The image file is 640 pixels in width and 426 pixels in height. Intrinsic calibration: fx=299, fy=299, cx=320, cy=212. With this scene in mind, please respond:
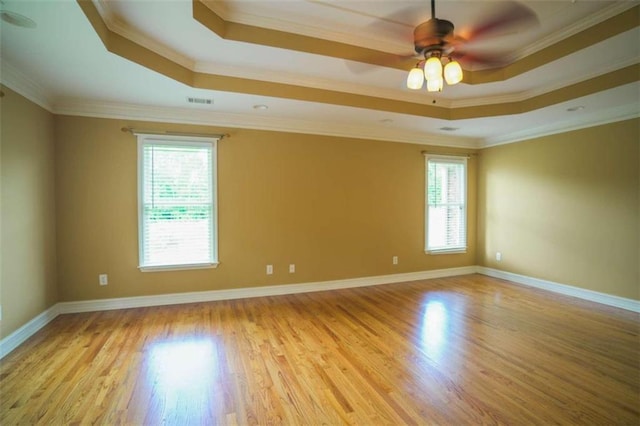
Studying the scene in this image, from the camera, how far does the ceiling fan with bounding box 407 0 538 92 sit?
2153mm

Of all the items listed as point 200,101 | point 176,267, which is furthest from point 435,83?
point 176,267

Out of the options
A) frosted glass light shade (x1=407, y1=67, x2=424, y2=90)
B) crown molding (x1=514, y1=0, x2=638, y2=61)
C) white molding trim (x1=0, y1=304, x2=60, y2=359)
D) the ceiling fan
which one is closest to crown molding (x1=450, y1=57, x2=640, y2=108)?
crown molding (x1=514, y1=0, x2=638, y2=61)

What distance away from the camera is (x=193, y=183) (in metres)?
3.97

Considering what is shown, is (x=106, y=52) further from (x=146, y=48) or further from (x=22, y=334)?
(x=22, y=334)

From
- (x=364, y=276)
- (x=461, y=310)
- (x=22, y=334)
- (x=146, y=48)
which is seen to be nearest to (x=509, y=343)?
(x=461, y=310)

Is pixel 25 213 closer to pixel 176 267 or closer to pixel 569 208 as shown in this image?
pixel 176 267

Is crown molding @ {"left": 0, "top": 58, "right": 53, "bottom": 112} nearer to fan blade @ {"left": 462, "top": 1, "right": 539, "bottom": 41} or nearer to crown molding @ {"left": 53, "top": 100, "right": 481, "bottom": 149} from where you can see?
crown molding @ {"left": 53, "top": 100, "right": 481, "bottom": 149}

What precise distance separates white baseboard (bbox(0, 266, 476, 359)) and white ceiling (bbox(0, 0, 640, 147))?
2280 millimetres

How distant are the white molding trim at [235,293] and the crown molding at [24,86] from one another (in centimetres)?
231

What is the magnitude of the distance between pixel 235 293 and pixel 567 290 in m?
4.83

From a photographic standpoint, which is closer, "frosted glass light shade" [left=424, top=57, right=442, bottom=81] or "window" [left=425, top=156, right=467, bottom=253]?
"frosted glass light shade" [left=424, top=57, right=442, bottom=81]

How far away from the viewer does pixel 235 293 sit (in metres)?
4.17

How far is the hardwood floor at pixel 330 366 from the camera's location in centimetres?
190

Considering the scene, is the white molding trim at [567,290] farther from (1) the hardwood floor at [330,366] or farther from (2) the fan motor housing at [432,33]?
(2) the fan motor housing at [432,33]
